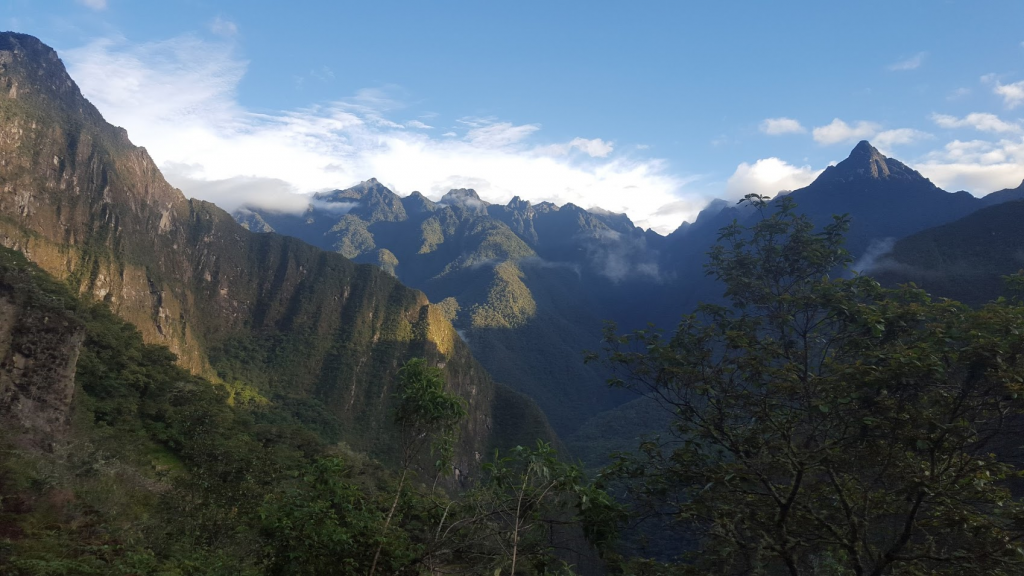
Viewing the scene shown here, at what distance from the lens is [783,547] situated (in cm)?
780

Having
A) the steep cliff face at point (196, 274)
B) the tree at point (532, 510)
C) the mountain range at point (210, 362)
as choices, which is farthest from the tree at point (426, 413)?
the steep cliff face at point (196, 274)

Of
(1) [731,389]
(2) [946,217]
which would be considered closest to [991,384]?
(1) [731,389]

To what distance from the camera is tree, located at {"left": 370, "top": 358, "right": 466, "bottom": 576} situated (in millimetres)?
9203

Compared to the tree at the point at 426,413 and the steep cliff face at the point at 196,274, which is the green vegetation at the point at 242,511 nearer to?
the tree at the point at 426,413

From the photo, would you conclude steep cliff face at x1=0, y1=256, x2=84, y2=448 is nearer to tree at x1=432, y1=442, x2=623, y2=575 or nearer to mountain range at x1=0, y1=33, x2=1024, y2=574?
mountain range at x1=0, y1=33, x2=1024, y2=574

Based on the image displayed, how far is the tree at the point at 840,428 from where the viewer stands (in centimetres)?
734

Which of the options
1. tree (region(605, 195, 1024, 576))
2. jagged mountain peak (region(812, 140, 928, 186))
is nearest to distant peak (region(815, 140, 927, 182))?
jagged mountain peak (region(812, 140, 928, 186))

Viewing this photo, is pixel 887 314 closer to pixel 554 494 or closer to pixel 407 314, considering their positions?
pixel 554 494

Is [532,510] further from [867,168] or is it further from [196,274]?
[867,168]

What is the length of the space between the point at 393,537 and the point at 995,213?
320 ft

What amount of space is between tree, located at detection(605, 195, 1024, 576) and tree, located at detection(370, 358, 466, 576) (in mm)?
3294

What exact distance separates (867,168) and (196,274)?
672ft

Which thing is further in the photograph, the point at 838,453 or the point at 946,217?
the point at 946,217

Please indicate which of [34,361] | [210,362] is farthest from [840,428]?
[210,362]
